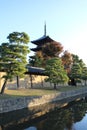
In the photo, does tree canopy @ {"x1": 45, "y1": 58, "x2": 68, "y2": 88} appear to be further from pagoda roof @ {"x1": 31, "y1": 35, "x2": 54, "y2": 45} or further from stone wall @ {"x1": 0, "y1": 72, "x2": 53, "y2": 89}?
pagoda roof @ {"x1": 31, "y1": 35, "x2": 54, "y2": 45}

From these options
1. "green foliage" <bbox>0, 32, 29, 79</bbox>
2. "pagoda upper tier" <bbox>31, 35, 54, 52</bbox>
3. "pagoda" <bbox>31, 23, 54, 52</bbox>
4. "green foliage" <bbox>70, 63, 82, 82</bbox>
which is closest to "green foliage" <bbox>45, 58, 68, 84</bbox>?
"green foliage" <bbox>0, 32, 29, 79</bbox>

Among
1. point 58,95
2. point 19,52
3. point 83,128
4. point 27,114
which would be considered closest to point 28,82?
point 58,95

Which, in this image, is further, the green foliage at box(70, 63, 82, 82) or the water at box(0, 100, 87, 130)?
the green foliage at box(70, 63, 82, 82)

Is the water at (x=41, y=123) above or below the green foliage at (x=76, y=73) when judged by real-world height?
below

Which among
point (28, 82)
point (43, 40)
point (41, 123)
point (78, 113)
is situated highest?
point (43, 40)

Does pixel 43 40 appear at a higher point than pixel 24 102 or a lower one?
higher

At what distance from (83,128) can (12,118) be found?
21.4 feet

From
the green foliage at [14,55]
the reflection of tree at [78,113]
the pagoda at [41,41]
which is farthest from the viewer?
the pagoda at [41,41]

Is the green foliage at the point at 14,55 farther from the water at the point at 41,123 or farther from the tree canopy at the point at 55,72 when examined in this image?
the tree canopy at the point at 55,72

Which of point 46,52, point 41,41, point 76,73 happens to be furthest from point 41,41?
point 76,73

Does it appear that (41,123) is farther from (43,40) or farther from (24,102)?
(43,40)

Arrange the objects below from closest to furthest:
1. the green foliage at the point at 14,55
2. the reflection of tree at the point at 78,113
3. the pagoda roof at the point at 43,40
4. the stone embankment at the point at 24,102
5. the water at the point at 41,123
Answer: the water at the point at 41,123 → the reflection of tree at the point at 78,113 → the stone embankment at the point at 24,102 → the green foliage at the point at 14,55 → the pagoda roof at the point at 43,40

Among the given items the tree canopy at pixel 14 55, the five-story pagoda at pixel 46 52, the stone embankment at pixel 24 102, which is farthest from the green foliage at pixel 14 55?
the five-story pagoda at pixel 46 52

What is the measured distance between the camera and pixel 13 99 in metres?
29.4
